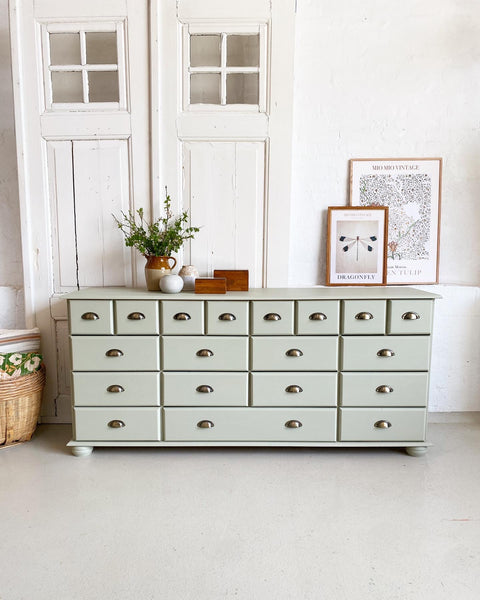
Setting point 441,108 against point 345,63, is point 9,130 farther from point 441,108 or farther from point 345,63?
point 441,108

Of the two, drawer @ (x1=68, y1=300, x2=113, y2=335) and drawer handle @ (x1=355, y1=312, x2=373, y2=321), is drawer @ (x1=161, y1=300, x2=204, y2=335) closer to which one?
drawer @ (x1=68, y1=300, x2=113, y2=335)

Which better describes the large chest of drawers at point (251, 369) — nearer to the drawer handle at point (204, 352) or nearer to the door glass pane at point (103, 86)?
the drawer handle at point (204, 352)

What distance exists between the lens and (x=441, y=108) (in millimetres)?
3377

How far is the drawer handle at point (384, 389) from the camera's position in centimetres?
289

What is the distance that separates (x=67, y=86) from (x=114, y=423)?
2.47m

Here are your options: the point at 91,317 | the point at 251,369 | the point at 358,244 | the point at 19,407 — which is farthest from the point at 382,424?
the point at 19,407

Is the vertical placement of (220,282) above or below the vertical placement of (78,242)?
below

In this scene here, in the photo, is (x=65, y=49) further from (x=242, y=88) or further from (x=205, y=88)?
(x=242, y=88)

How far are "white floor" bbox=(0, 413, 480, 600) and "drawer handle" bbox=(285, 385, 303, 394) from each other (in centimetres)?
45

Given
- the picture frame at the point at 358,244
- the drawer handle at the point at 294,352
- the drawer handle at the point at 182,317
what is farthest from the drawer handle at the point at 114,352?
the picture frame at the point at 358,244

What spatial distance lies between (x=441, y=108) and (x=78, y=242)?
299cm

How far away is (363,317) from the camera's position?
285cm

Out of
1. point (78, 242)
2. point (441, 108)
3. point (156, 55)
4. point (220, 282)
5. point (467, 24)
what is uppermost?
point (467, 24)

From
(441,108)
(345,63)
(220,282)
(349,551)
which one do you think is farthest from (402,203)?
(349,551)
